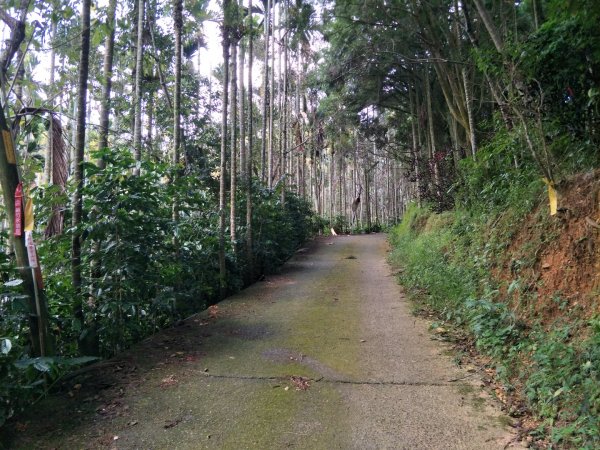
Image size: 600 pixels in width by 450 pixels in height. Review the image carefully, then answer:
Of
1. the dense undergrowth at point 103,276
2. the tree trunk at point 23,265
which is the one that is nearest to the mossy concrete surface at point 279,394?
the dense undergrowth at point 103,276

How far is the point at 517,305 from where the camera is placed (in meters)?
4.86

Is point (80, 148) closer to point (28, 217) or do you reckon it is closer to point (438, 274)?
point (28, 217)

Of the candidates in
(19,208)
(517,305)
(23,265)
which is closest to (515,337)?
(517,305)

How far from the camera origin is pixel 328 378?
14.0ft

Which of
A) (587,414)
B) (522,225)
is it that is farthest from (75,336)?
(522,225)

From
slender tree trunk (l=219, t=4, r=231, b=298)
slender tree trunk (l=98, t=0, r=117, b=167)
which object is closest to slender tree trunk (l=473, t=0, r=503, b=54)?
slender tree trunk (l=219, t=4, r=231, b=298)

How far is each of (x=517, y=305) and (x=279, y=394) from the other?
2848mm

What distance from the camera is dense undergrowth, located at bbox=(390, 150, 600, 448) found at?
3105mm

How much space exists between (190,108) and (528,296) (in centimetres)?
1041

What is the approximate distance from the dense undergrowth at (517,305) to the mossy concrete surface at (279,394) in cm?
42

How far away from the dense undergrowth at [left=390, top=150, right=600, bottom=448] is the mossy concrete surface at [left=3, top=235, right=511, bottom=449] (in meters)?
0.42

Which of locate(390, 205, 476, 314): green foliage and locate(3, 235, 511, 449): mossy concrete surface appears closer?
locate(3, 235, 511, 449): mossy concrete surface

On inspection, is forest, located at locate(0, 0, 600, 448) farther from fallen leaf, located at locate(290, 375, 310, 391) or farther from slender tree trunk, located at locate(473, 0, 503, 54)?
fallen leaf, located at locate(290, 375, 310, 391)

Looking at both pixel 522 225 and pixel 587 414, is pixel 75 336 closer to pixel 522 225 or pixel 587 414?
pixel 587 414
